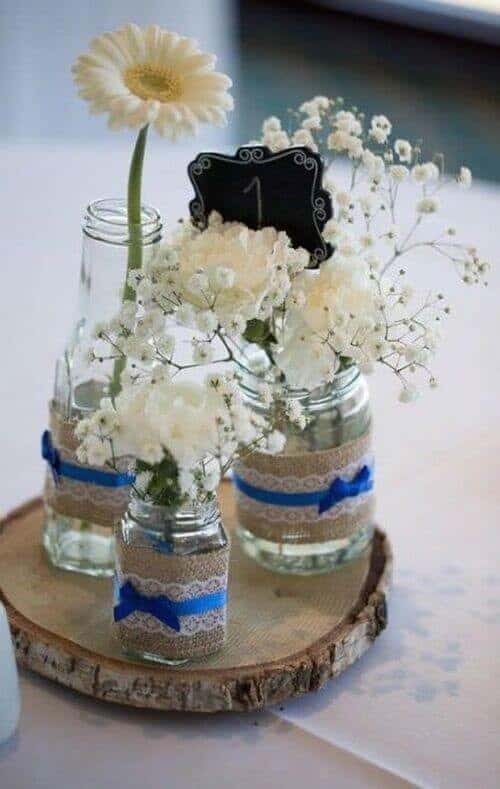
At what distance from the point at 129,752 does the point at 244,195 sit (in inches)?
18.2

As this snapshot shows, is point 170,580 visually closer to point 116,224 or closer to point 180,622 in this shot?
point 180,622

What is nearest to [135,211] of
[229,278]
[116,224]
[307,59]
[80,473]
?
[116,224]

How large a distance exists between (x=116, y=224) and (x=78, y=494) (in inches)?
10.0

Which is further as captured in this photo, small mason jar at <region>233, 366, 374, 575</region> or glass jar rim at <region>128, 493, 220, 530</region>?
small mason jar at <region>233, 366, 374, 575</region>

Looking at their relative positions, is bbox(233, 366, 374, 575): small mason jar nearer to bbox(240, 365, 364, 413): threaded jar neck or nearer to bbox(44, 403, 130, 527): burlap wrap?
bbox(240, 365, 364, 413): threaded jar neck

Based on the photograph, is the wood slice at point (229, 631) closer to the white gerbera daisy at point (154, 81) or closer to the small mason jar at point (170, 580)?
the small mason jar at point (170, 580)

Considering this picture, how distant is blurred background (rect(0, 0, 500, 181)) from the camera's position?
388cm

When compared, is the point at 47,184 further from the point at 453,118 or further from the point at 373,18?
the point at 373,18

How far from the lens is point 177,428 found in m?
0.97

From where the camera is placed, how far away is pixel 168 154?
6.82 ft

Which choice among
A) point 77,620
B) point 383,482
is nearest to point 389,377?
point 383,482

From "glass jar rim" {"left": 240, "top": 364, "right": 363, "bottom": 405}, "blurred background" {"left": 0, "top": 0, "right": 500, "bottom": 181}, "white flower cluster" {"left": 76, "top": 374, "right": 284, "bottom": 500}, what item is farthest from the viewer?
"blurred background" {"left": 0, "top": 0, "right": 500, "bottom": 181}

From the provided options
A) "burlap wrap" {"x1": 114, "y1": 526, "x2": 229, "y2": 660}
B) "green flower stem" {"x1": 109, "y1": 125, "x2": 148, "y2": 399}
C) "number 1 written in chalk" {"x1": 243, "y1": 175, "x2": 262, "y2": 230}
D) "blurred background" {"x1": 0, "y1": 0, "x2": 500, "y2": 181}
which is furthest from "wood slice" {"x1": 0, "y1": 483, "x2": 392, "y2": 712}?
"blurred background" {"x1": 0, "y1": 0, "x2": 500, "y2": 181}

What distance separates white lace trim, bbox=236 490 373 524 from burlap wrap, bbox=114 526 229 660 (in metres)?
0.14
